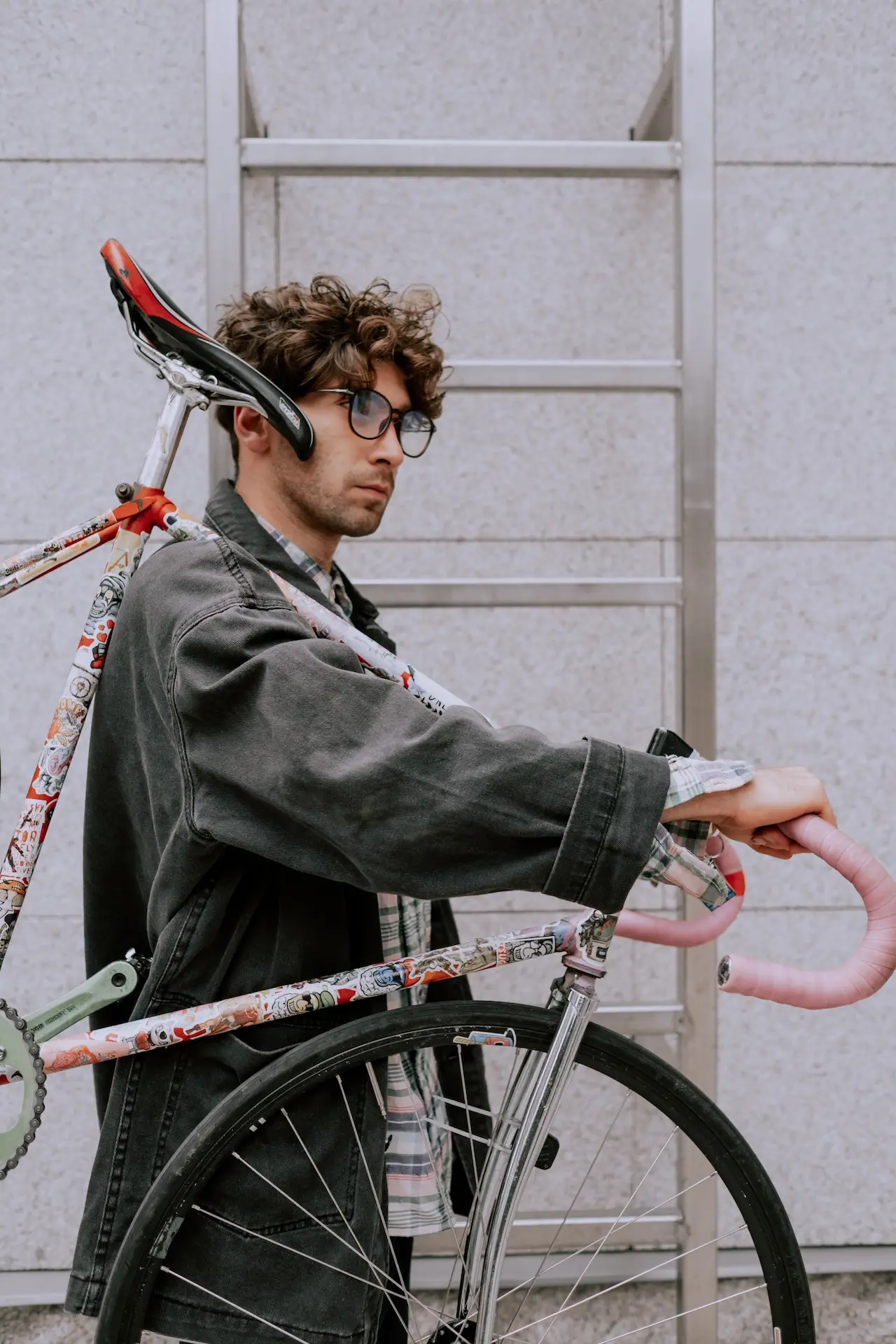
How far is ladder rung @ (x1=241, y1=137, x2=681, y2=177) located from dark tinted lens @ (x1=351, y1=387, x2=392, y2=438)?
584 mm

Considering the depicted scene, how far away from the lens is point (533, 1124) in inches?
50.7

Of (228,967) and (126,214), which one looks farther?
(126,214)

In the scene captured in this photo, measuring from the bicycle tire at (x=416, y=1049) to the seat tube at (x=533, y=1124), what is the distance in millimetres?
30

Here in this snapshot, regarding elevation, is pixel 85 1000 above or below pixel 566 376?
below

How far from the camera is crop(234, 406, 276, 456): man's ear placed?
Answer: 5.04ft

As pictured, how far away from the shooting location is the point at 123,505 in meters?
1.35

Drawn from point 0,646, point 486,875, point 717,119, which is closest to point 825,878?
point 486,875

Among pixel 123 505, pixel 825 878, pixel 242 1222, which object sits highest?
pixel 123 505

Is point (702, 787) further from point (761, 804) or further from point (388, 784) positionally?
point (388, 784)

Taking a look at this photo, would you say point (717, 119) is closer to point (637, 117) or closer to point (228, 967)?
point (637, 117)

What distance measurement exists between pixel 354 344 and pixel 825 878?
1.71 m

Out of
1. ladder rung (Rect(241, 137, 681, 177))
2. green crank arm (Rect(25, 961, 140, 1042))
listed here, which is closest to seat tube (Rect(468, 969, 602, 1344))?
green crank arm (Rect(25, 961, 140, 1042))

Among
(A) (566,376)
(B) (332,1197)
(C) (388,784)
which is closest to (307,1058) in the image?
(B) (332,1197)

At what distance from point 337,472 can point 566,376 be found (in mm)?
615
